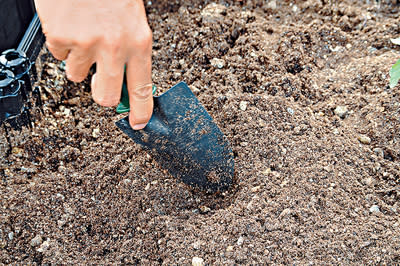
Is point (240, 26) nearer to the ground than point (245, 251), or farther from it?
farther from it

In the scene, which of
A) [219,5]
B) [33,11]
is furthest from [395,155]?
[33,11]

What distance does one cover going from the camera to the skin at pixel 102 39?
1.38 metres

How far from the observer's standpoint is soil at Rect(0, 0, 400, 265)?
5.54 ft

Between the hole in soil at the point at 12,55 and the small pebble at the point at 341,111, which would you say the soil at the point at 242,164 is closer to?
the small pebble at the point at 341,111

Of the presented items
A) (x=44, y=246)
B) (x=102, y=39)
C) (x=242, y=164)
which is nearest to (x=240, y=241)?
(x=242, y=164)

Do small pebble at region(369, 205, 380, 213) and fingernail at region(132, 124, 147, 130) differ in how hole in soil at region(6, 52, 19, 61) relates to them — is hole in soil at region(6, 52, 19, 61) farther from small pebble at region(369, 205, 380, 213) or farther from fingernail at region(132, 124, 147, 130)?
small pebble at region(369, 205, 380, 213)

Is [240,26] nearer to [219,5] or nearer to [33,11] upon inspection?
[219,5]

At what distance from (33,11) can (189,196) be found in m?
1.55

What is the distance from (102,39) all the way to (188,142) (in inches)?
25.4

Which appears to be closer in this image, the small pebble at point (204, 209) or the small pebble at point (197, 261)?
the small pebble at point (197, 261)

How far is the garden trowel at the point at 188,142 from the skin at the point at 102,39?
30 cm

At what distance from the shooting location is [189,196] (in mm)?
1881

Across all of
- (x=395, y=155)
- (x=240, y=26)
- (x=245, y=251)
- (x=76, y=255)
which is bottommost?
(x=76, y=255)

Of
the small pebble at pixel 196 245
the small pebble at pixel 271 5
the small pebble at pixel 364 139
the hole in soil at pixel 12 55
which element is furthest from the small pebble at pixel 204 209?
the small pebble at pixel 271 5
